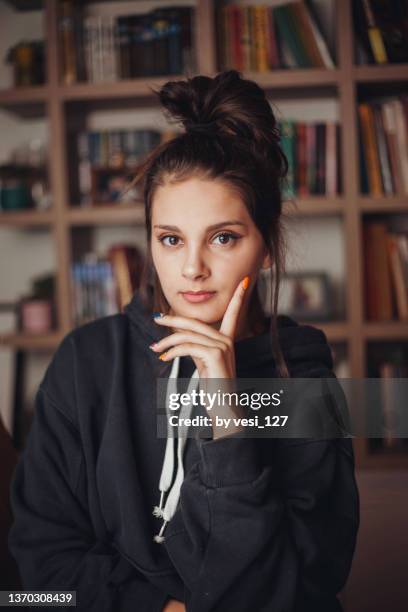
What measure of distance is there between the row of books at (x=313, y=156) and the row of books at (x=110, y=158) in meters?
0.50

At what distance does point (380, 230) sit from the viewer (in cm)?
230

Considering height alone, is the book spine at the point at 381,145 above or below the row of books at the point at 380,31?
below

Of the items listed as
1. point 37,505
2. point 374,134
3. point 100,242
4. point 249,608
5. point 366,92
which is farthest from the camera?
point 100,242

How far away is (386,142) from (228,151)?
1.56m

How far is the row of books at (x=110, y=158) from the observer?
236 centimetres

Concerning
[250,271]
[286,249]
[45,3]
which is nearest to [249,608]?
[250,271]

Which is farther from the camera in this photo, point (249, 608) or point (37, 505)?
point (37, 505)

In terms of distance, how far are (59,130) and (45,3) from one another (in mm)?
454

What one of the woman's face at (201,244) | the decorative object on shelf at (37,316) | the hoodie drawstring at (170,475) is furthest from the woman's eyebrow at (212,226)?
the decorative object on shelf at (37,316)

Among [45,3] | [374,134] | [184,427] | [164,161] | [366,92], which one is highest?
[45,3]

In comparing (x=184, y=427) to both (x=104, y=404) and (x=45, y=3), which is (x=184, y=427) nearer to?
(x=104, y=404)

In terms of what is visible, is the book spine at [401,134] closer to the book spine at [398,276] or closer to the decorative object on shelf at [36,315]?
the book spine at [398,276]

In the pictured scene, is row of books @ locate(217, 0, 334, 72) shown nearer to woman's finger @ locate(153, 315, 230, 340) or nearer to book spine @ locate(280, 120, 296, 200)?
book spine @ locate(280, 120, 296, 200)

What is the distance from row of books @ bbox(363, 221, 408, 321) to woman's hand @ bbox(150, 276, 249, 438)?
65.0 inches
